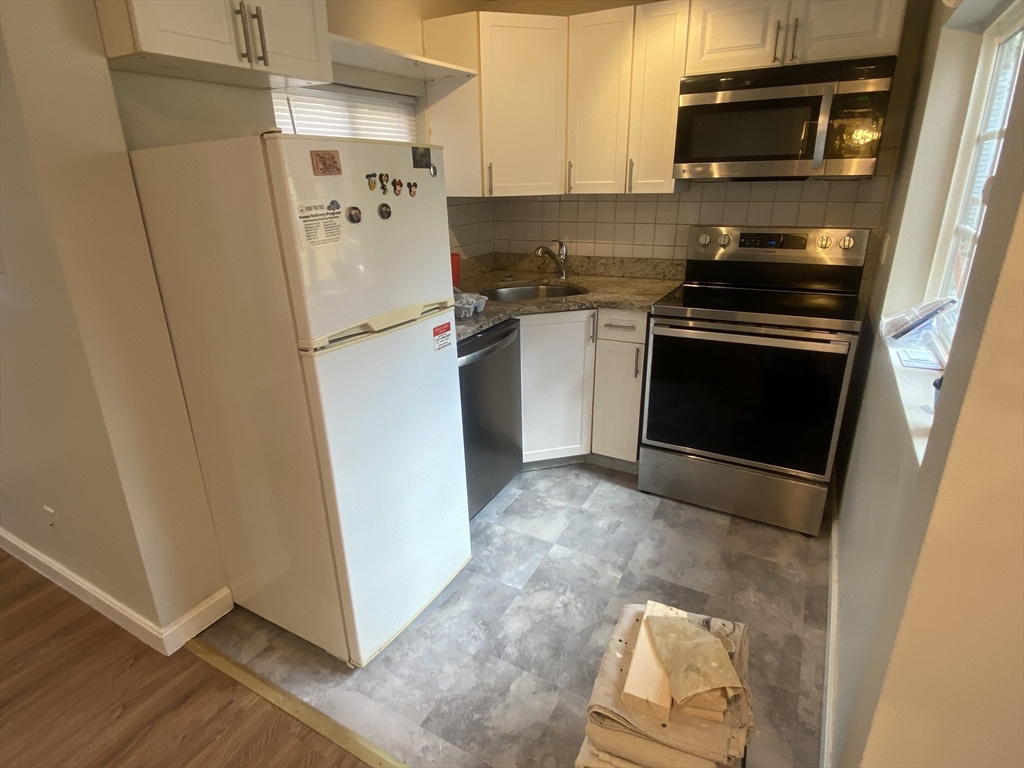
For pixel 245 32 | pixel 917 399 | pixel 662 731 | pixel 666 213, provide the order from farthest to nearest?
pixel 666 213 → pixel 245 32 → pixel 917 399 → pixel 662 731

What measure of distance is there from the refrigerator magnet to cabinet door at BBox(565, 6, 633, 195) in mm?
1605

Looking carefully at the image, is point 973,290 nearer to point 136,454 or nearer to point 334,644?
point 334,644

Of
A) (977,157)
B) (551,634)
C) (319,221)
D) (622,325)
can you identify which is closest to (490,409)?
→ (622,325)

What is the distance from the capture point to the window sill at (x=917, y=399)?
1079 mm

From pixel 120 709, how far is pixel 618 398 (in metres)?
2.16

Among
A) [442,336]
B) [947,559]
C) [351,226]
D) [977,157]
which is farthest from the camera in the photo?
[442,336]

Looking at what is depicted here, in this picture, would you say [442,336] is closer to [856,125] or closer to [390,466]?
[390,466]

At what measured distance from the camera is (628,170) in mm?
2551

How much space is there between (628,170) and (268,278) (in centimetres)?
182

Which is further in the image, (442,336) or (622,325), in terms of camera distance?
(622,325)

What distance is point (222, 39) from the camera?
144 centimetres

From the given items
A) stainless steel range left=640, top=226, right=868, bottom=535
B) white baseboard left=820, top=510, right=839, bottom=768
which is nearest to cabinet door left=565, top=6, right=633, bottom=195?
stainless steel range left=640, top=226, right=868, bottom=535

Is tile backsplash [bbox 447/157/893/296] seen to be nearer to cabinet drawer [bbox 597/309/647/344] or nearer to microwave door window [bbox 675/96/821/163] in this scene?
microwave door window [bbox 675/96/821/163]

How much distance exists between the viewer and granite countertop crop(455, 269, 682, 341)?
2.27m
